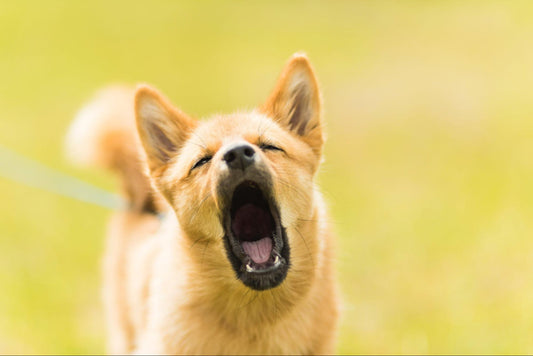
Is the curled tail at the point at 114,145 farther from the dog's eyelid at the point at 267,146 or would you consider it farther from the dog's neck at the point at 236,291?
the dog's eyelid at the point at 267,146

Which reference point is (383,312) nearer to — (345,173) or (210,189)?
(210,189)

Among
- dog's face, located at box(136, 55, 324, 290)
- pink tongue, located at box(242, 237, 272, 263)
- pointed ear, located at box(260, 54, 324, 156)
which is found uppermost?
pointed ear, located at box(260, 54, 324, 156)

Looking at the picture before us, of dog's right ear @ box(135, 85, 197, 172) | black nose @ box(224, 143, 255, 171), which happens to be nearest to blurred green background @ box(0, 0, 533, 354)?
dog's right ear @ box(135, 85, 197, 172)

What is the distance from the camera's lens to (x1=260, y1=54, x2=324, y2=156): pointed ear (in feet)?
12.3

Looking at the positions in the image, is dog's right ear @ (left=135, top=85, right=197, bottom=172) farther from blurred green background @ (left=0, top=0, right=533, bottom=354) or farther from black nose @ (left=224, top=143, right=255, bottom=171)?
blurred green background @ (left=0, top=0, right=533, bottom=354)

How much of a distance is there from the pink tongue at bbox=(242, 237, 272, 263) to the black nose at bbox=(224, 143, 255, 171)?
477 millimetres

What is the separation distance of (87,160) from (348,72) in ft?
38.0

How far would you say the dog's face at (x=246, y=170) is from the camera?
3.32m

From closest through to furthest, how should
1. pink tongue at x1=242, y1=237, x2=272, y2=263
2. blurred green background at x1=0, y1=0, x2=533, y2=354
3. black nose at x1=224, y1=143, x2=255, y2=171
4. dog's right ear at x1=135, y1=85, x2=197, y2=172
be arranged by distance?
black nose at x1=224, y1=143, x2=255, y2=171, pink tongue at x1=242, y1=237, x2=272, y2=263, dog's right ear at x1=135, y1=85, x2=197, y2=172, blurred green background at x1=0, y1=0, x2=533, y2=354

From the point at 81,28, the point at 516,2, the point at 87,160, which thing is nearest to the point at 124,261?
the point at 87,160

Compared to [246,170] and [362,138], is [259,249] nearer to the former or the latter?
[246,170]

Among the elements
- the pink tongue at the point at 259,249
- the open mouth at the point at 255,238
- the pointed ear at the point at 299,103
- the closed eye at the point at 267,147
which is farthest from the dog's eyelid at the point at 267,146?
the pink tongue at the point at 259,249

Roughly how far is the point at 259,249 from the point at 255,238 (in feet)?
0.45

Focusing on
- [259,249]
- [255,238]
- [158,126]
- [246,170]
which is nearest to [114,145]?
[158,126]
